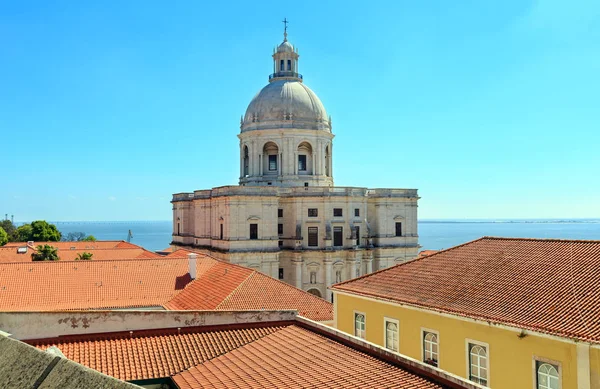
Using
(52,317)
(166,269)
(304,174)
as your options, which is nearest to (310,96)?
(304,174)

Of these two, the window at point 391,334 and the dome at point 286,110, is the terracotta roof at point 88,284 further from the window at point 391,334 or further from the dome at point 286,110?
the dome at point 286,110

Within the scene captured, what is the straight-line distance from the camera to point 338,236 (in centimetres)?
Answer: 4869

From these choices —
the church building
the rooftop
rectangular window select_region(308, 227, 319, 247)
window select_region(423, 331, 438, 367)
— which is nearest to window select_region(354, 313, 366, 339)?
window select_region(423, 331, 438, 367)

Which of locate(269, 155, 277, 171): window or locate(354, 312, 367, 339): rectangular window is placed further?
locate(269, 155, 277, 171): window

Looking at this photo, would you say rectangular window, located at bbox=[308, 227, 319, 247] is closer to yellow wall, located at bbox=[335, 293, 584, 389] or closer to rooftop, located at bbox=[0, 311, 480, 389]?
yellow wall, located at bbox=[335, 293, 584, 389]

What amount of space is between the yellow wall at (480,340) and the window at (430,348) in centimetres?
19

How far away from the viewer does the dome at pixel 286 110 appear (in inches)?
2073

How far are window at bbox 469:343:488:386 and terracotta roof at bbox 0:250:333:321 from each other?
9.44 meters

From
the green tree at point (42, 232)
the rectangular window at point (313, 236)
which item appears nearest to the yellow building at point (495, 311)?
the rectangular window at point (313, 236)

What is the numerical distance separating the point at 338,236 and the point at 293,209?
15.7 feet

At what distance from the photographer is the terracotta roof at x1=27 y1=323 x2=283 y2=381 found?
13.2 m

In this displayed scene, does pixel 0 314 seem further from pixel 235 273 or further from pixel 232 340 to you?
pixel 235 273

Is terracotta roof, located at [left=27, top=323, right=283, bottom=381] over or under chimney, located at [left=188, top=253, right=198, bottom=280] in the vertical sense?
under

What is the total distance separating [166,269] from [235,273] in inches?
193
